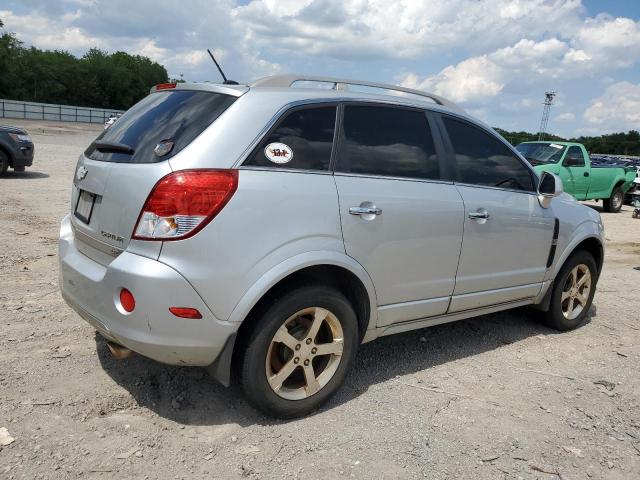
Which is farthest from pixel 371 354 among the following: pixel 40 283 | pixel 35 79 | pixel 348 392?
pixel 35 79

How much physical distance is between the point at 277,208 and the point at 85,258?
118 centimetres

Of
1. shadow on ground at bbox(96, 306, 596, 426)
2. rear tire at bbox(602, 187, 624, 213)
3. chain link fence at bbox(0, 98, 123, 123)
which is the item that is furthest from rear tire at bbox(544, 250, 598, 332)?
chain link fence at bbox(0, 98, 123, 123)

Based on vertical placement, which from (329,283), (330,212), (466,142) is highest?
(466,142)

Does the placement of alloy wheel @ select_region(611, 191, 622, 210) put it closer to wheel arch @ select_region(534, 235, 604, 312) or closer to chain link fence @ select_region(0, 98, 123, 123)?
wheel arch @ select_region(534, 235, 604, 312)

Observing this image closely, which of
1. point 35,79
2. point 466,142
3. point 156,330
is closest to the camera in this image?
point 156,330

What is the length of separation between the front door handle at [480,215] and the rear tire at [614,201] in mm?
14334

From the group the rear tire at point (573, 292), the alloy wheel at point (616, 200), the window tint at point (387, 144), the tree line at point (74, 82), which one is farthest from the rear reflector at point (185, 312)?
the tree line at point (74, 82)

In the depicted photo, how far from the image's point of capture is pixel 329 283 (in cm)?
342

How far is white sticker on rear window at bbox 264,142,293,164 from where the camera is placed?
3.09m

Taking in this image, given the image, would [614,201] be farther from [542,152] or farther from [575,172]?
[542,152]

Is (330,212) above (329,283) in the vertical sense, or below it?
above

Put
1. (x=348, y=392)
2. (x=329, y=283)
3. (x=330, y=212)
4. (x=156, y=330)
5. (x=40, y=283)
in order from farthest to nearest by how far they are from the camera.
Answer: (x=40, y=283) → (x=348, y=392) → (x=329, y=283) → (x=330, y=212) → (x=156, y=330)

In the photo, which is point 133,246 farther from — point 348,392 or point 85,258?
point 348,392

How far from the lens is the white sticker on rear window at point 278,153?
3.09m
